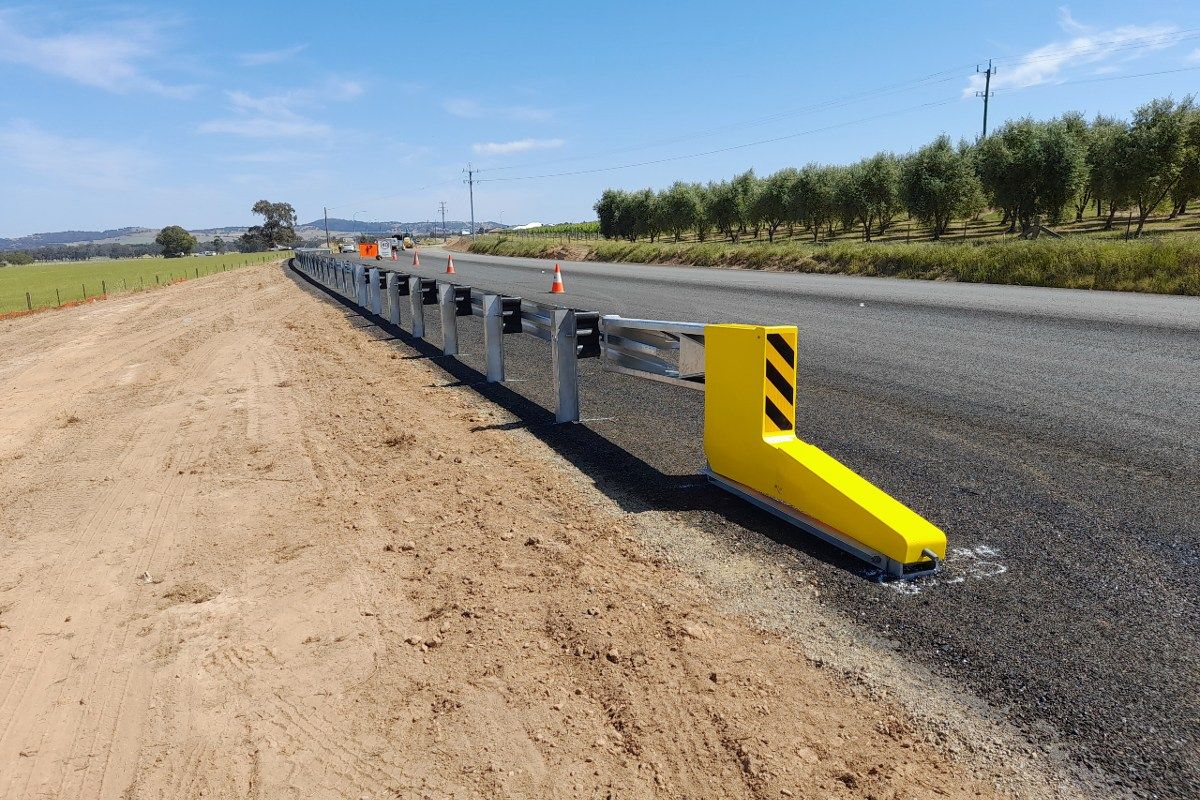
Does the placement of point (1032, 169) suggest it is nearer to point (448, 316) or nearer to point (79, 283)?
point (448, 316)

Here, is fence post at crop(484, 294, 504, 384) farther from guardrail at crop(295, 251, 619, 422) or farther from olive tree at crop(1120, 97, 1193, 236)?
olive tree at crop(1120, 97, 1193, 236)

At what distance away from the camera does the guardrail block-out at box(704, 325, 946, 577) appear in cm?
358

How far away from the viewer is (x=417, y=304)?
11977 mm

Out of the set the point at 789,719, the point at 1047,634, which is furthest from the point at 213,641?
the point at 1047,634

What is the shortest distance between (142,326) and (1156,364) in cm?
2134

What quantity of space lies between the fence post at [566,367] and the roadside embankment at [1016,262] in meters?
14.5

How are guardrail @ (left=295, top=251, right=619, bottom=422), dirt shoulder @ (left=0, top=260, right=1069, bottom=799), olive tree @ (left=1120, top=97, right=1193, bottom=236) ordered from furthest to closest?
olive tree @ (left=1120, top=97, right=1193, bottom=236)
guardrail @ (left=295, top=251, right=619, bottom=422)
dirt shoulder @ (left=0, top=260, right=1069, bottom=799)

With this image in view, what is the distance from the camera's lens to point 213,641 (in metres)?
3.26

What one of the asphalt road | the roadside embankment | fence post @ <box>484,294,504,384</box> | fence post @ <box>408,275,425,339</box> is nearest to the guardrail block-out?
the asphalt road

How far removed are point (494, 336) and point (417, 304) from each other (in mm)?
4017

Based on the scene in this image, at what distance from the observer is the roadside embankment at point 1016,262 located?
15.9m

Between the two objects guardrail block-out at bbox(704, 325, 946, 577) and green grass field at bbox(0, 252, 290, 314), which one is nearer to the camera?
guardrail block-out at bbox(704, 325, 946, 577)

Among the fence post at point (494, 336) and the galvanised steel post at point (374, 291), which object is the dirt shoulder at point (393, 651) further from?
the galvanised steel post at point (374, 291)

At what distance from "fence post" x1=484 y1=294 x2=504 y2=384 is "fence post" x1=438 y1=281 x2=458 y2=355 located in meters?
1.51
